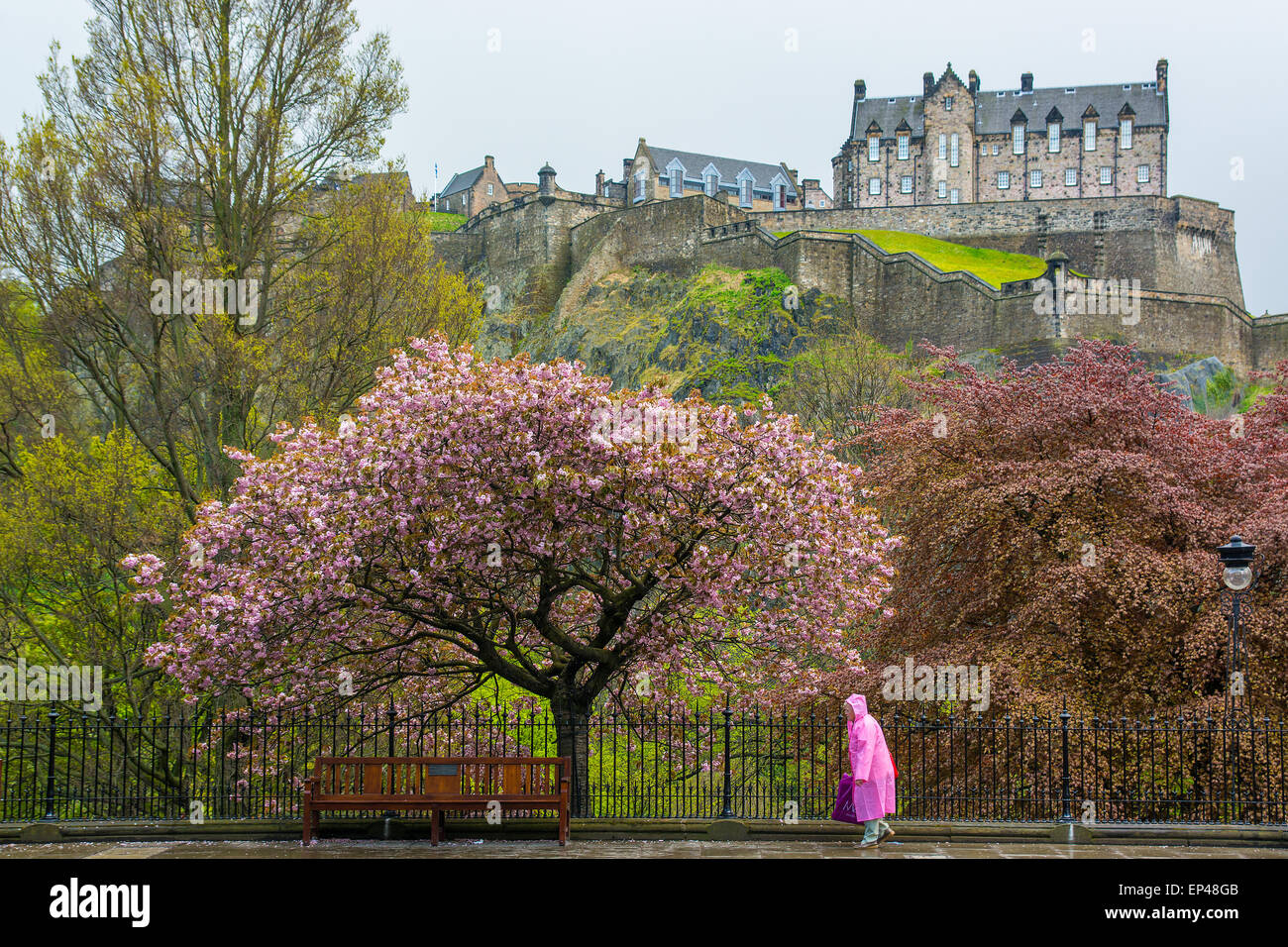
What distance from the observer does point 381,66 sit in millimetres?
19844

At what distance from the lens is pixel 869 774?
11.1 m

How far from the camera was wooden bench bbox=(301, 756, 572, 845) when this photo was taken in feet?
36.5

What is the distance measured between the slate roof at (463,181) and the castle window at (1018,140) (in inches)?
1680

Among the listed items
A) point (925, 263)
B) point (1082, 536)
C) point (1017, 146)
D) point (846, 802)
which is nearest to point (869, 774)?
point (846, 802)

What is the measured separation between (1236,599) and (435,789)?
353 inches

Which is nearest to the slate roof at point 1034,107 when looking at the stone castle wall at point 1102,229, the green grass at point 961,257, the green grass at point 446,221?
the stone castle wall at point 1102,229

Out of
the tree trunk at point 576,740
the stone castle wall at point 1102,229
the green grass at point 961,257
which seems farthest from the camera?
the stone castle wall at point 1102,229

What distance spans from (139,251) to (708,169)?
62.4 metres

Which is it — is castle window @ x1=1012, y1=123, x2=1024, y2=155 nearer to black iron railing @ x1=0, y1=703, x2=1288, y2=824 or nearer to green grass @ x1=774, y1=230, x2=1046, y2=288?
green grass @ x1=774, y1=230, x2=1046, y2=288

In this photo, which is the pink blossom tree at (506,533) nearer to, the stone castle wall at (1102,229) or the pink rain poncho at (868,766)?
the pink rain poncho at (868,766)

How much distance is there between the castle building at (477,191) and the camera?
294 feet

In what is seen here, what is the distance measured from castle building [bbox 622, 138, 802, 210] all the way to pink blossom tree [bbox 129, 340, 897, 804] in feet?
193

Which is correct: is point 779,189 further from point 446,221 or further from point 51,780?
point 51,780

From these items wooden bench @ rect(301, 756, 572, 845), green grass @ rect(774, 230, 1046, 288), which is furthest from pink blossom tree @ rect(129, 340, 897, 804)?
green grass @ rect(774, 230, 1046, 288)
